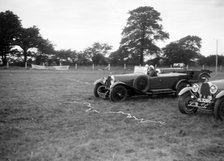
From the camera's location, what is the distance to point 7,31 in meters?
40.2

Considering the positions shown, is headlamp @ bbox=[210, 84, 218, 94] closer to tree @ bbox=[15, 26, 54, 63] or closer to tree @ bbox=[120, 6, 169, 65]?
tree @ bbox=[120, 6, 169, 65]

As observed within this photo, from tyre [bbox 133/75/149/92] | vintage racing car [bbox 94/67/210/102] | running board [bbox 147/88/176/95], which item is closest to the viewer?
vintage racing car [bbox 94/67/210/102]

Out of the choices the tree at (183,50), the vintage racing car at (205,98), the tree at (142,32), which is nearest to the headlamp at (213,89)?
the vintage racing car at (205,98)

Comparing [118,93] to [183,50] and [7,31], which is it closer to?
[7,31]

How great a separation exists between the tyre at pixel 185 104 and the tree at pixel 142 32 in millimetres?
36231

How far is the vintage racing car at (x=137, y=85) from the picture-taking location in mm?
8602

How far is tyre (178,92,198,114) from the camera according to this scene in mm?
6531

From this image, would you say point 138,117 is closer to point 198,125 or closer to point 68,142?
point 198,125

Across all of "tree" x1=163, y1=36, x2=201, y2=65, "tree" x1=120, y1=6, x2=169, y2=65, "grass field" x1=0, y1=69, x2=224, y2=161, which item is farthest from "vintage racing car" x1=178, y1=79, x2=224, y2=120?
"tree" x1=163, y1=36, x2=201, y2=65

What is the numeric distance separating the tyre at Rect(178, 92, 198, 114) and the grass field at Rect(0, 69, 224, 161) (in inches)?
8.3

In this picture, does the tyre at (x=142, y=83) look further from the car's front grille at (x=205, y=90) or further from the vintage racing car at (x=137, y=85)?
→ the car's front grille at (x=205, y=90)

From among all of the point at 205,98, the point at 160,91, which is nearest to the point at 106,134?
the point at 205,98

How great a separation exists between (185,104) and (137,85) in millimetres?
2543

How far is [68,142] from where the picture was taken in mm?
4199
